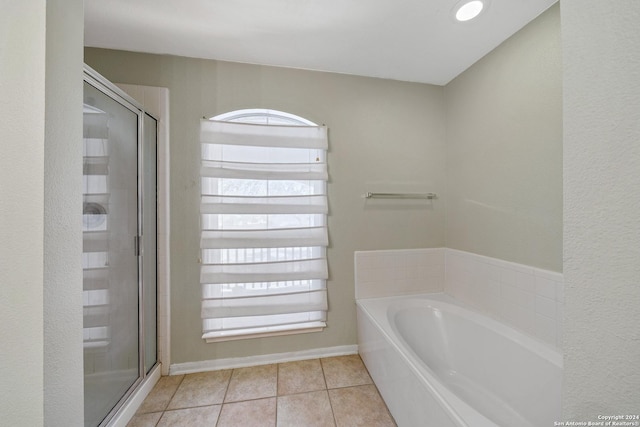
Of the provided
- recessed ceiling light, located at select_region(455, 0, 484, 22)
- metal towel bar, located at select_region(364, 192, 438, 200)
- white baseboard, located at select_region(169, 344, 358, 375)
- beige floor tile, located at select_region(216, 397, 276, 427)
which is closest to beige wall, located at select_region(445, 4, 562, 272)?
metal towel bar, located at select_region(364, 192, 438, 200)

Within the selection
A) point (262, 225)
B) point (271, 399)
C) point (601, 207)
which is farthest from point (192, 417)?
point (601, 207)

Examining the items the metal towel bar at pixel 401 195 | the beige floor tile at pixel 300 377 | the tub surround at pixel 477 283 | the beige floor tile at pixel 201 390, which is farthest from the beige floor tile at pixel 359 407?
the metal towel bar at pixel 401 195

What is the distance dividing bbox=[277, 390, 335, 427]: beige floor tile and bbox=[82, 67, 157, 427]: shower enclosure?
2.99 ft

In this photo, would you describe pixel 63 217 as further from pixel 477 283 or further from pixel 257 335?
pixel 477 283

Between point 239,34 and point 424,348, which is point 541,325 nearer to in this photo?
point 424,348

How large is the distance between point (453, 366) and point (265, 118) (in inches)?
90.0

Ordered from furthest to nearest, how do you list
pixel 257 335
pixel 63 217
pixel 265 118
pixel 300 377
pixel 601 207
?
pixel 265 118
pixel 257 335
pixel 300 377
pixel 63 217
pixel 601 207

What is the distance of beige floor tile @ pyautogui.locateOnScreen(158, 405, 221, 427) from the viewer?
49.7 inches

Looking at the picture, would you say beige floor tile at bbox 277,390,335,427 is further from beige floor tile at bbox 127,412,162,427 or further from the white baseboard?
beige floor tile at bbox 127,412,162,427

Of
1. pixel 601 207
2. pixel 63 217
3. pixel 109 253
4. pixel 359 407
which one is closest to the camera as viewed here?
pixel 601 207

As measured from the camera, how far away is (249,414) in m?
1.31

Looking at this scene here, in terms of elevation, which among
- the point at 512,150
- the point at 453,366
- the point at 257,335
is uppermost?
the point at 512,150

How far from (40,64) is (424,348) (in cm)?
226

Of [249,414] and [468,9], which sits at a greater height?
[468,9]
